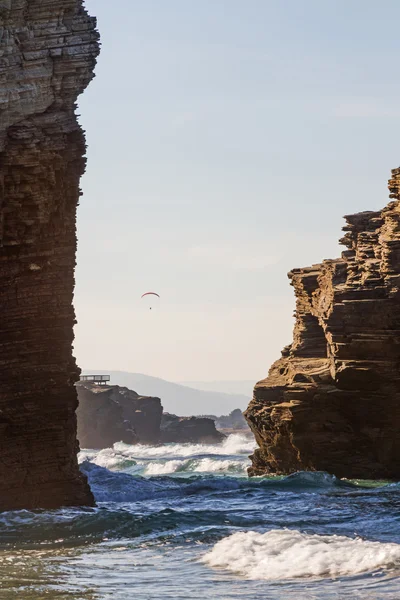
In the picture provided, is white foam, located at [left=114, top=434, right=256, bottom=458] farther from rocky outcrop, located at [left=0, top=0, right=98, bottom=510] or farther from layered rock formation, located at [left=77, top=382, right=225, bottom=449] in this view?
rocky outcrop, located at [left=0, top=0, right=98, bottom=510]

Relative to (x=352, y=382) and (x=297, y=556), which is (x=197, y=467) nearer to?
(x=352, y=382)

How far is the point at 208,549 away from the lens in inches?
910

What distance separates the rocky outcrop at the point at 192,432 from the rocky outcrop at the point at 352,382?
99380 mm

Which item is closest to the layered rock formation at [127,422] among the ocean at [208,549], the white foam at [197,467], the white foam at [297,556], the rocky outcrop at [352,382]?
the white foam at [197,467]

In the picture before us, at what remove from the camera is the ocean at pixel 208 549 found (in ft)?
62.3

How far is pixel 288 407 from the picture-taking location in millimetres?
49656

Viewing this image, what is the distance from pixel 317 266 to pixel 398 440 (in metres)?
12.6

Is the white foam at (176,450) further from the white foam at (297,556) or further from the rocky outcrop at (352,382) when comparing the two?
the white foam at (297,556)

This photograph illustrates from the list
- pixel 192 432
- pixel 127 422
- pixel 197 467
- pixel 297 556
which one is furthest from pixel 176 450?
pixel 297 556

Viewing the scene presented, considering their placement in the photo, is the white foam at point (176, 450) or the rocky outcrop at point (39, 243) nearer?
the rocky outcrop at point (39, 243)

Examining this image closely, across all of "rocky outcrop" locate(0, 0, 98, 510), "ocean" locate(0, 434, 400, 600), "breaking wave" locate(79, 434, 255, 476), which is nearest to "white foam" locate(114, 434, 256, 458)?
"breaking wave" locate(79, 434, 255, 476)

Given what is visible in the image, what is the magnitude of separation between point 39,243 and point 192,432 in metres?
128

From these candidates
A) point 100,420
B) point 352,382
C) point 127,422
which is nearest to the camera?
point 352,382

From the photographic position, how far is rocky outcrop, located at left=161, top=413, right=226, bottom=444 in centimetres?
15162
